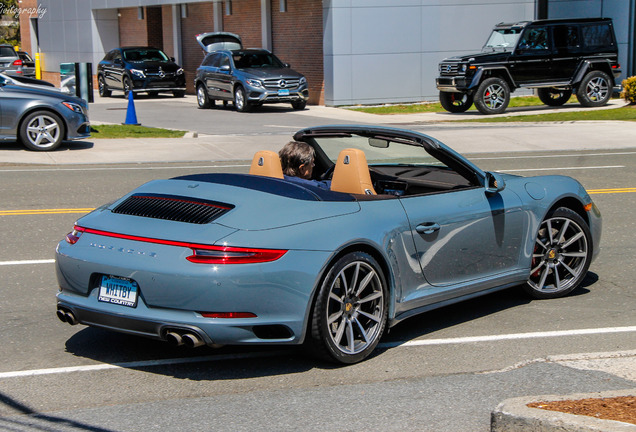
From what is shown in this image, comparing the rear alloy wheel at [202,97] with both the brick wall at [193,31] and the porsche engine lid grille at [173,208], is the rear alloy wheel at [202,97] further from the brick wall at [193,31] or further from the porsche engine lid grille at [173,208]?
the porsche engine lid grille at [173,208]

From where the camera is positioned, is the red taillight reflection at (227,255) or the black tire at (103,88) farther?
the black tire at (103,88)

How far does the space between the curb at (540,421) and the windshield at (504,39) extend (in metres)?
23.0

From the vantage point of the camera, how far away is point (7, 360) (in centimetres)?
577

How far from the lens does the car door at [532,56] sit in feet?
86.3

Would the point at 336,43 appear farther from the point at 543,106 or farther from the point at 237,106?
the point at 543,106

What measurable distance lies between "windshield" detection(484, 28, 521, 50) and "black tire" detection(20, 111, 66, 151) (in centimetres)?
1375

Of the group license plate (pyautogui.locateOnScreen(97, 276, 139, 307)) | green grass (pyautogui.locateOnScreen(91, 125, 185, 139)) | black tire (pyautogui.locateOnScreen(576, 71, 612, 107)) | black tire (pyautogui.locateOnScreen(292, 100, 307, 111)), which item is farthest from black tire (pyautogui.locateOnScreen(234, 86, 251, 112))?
license plate (pyautogui.locateOnScreen(97, 276, 139, 307))

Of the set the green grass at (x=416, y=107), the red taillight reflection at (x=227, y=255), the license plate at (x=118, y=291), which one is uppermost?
the red taillight reflection at (x=227, y=255)

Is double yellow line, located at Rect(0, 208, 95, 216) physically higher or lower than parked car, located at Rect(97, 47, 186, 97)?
lower

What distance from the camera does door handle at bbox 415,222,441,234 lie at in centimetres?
611

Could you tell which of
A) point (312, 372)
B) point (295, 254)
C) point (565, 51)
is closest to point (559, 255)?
point (312, 372)

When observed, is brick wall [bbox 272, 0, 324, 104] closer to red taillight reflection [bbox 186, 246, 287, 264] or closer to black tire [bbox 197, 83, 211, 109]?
black tire [bbox 197, 83, 211, 109]

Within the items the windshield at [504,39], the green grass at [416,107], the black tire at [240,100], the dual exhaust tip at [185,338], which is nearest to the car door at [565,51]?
the windshield at [504,39]

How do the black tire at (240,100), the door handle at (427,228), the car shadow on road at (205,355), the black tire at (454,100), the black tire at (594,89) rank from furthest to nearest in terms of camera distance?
the black tire at (240,100)
the black tire at (454,100)
the black tire at (594,89)
the door handle at (427,228)
the car shadow on road at (205,355)
